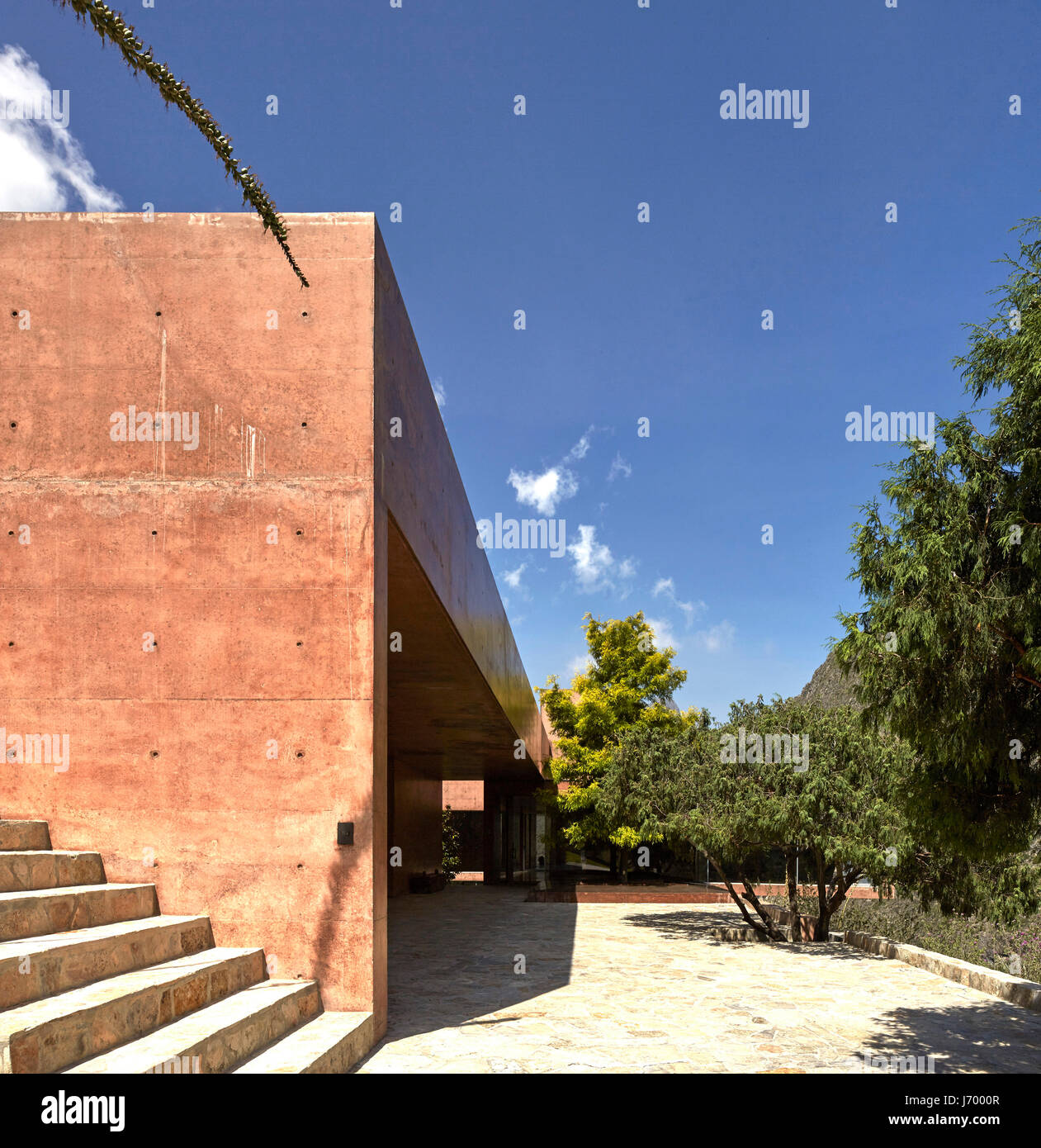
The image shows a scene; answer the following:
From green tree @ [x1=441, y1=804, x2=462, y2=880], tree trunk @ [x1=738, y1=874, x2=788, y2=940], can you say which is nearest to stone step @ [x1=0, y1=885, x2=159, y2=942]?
tree trunk @ [x1=738, y1=874, x2=788, y2=940]

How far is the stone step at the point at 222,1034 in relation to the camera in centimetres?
479

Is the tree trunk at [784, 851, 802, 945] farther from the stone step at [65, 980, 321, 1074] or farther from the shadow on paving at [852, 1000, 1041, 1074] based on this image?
the stone step at [65, 980, 321, 1074]

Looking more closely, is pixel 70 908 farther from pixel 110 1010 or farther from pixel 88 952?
pixel 110 1010

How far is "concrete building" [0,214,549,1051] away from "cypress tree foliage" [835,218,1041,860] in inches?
171

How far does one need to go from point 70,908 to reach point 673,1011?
6401 millimetres

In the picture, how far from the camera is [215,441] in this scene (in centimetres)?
805

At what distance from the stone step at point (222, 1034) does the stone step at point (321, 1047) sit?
0.09 m

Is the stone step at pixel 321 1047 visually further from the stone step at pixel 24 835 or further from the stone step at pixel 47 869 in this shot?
the stone step at pixel 24 835

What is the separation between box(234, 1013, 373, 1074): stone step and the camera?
572 centimetres

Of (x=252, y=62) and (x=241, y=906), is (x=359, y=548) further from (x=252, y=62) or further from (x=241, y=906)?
(x=252, y=62)

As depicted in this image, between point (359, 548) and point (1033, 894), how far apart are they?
30.5ft

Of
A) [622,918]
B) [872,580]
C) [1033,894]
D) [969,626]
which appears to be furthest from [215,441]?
[622,918]

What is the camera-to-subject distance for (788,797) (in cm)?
1396

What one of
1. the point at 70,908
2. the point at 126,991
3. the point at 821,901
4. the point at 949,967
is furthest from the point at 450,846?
the point at 126,991
